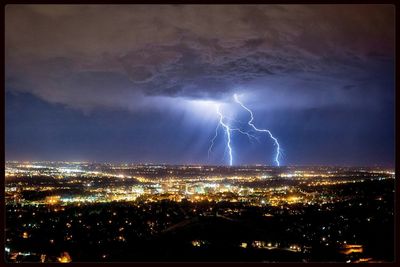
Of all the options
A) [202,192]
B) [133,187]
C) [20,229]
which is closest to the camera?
[20,229]

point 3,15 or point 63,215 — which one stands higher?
point 3,15

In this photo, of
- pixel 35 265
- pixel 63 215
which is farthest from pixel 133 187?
pixel 35 265

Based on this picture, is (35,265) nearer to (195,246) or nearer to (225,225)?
(195,246)

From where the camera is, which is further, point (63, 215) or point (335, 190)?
point (335, 190)

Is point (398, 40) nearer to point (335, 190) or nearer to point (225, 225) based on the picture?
point (225, 225)

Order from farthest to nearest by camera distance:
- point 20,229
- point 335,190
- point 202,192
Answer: point 335,190 → point 202,192 → point 20,229
